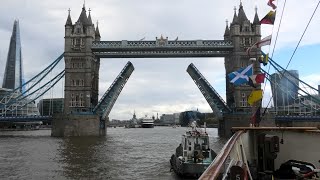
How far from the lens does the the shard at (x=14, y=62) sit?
500 feet

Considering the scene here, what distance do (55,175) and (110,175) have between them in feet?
10.1

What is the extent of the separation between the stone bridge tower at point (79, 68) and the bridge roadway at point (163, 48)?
194 centimetres

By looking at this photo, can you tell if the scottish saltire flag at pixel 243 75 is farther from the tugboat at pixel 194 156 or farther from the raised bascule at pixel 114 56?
the raised bascule at pixel 114 56

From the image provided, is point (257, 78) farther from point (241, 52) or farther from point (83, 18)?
point (83, 18)

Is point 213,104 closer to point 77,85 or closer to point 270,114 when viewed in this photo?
point 270,114

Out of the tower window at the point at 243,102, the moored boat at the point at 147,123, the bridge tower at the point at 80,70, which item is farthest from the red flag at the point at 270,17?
the moored boat at the point at 147,123

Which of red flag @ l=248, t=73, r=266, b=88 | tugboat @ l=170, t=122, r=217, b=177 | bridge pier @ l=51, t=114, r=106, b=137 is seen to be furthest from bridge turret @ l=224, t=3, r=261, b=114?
red flag @ l=248, t=73, r=266, b=88

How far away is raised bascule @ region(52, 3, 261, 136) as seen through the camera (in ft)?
211

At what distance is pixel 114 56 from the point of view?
69062 mm

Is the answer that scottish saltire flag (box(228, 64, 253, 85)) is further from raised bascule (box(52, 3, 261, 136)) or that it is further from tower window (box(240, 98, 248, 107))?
tower window (box(240, 98, 248, 107))

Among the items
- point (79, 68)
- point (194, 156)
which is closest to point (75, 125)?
point (79, 68)

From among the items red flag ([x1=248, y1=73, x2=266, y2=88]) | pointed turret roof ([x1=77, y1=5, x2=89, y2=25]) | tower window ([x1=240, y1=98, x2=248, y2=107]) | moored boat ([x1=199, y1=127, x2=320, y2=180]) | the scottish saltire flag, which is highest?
pointed turret roof ([x1=77, y1=5, x2=89, y2=25])

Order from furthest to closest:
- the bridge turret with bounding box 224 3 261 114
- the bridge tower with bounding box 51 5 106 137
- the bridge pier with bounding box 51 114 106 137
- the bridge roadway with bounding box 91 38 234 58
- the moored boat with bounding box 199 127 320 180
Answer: the bridge tower with bounding box 51 5 106 137
the bridge turret with bounding box 224 3 261 114
the bridge roadway with bounding box 91 38 234 58
the bridge pier with bounding box 51 114 106 137
the moored boat with bounding box 199 127 320 180

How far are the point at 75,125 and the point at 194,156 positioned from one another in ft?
149
